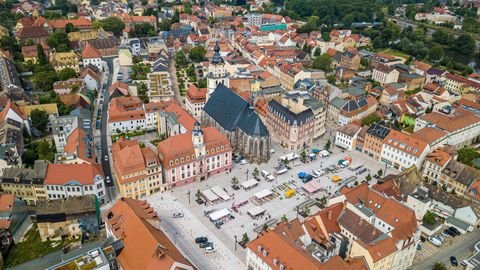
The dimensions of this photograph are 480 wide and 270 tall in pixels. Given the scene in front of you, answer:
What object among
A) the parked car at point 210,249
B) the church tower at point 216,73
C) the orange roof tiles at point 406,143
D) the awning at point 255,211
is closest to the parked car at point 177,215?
the parked car at point 210,249

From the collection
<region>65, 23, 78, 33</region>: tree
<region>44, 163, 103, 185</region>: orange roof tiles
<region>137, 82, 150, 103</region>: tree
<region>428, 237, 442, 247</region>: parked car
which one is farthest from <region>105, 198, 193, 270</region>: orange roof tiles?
<region>65, 23, 78, 33</region>: tree

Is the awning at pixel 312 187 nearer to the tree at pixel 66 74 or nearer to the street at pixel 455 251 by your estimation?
the street at pixel 455 251

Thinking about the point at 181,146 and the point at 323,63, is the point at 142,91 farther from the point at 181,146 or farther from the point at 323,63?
the point at 323,63

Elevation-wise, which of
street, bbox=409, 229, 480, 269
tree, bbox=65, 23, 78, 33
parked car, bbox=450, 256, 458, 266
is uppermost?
tree, bbox=65, 23, 78, 33

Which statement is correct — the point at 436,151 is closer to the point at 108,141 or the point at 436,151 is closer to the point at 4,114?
the point at 108,141

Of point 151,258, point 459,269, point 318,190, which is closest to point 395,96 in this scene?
point 318,190

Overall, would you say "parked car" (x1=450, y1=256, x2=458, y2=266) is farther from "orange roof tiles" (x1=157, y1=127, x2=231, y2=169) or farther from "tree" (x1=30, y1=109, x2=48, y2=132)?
"tree" (x1=30, y1=109, x2=48, y2=132)
